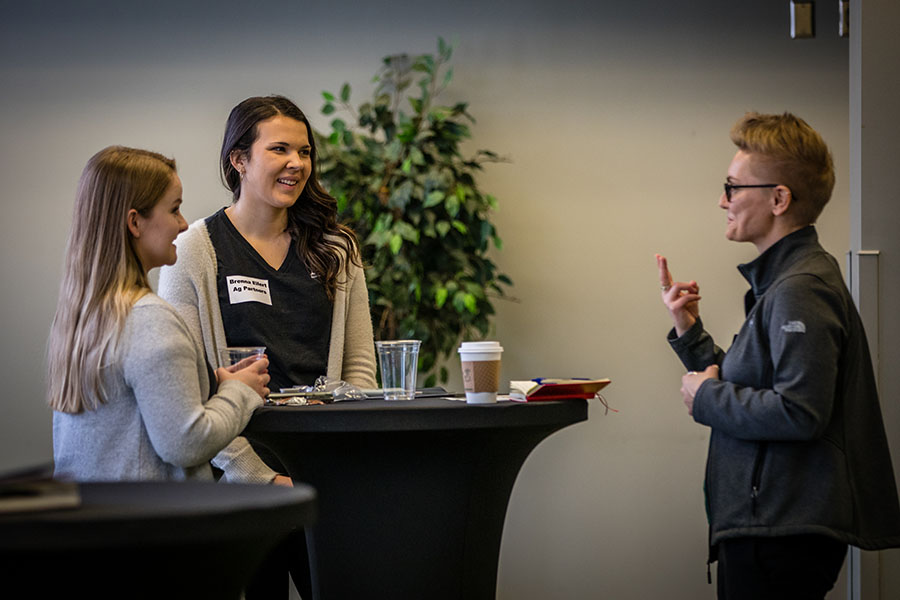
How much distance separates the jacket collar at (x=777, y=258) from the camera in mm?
2021

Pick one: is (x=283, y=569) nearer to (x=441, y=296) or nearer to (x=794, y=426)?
(x=794, y=426)

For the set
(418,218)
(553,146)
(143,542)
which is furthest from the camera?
(553,146)

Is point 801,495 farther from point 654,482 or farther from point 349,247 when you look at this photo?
point 654,482

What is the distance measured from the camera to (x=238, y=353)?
208 centimetres

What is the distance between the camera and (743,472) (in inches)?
76.3

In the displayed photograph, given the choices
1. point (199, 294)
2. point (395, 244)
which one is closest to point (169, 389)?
point (199, 294)

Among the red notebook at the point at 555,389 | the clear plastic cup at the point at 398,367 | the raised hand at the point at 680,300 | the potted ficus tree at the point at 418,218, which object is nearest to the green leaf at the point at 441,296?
the potted ficus tree at the point at 418,218

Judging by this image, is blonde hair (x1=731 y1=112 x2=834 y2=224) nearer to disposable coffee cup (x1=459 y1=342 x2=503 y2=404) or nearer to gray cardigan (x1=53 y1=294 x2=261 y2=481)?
disposable coffee cup (x1=459 y1=342 x2=503 y2=404)

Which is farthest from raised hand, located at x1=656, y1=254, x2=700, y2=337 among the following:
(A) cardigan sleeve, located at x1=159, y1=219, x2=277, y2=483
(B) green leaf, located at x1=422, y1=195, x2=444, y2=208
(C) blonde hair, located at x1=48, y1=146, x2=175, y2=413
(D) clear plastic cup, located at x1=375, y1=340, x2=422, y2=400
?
(B) green leaf, located at x1=422, y1=195, x2=444, y2=208

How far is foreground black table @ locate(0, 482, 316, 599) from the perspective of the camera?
0.90 m

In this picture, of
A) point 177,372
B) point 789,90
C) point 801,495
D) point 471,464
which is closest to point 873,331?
point 801,495

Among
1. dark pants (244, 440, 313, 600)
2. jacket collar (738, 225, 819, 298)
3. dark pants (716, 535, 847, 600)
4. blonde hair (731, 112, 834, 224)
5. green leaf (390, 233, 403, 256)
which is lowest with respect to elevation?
dark pants (244, 440, 313, 600)

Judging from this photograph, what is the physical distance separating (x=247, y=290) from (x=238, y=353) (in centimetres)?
37

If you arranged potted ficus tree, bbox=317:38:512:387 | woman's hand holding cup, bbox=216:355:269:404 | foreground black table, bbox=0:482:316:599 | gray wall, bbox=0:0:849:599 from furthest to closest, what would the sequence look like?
gray wall, bbox=0:0:849:599 < potted ficus tree, bbox=317:38:512:387 < woman's hand holding cup, bbox=216:355:269:404 < foreground black table, bbox=0:482:316:599
